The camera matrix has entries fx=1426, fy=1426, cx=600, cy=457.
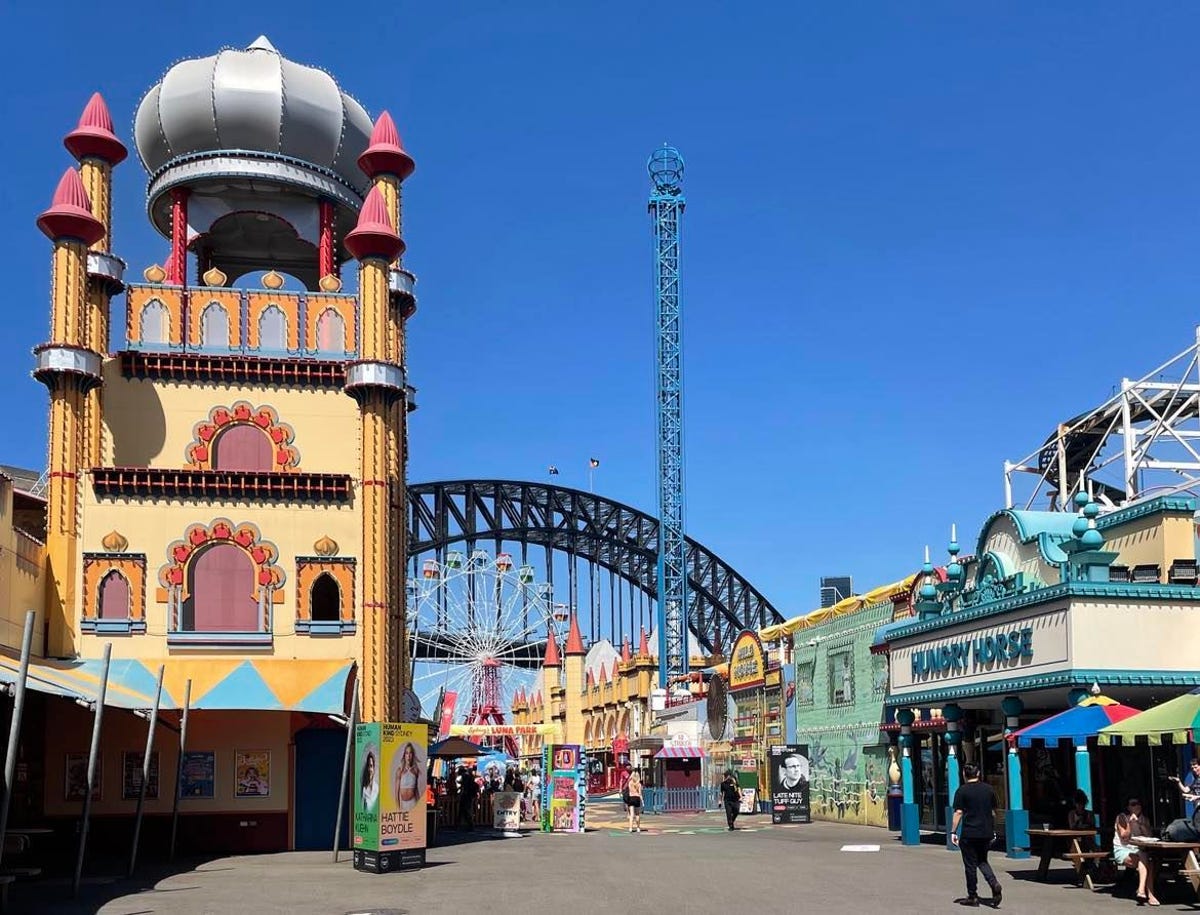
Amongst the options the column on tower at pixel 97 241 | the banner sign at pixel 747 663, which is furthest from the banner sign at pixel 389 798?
the banner sign at pixel 747 663

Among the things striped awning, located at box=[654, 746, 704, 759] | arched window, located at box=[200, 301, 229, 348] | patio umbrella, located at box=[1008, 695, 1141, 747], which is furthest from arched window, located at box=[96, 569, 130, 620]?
striped awning, located at box=[654, 746, 704, 759]

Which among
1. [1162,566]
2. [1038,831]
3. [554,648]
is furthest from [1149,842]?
[554,648]

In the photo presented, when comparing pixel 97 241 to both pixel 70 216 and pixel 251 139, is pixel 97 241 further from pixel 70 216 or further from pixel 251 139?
pixel 251 139

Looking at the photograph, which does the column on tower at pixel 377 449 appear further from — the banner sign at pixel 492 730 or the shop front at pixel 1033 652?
the banner sign at pixel 492 730

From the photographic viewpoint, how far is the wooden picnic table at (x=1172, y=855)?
1702 centimetres

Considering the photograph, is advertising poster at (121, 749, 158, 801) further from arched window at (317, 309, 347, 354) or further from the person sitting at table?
the person sitting at table

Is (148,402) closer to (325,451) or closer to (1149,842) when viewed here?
(325,451)

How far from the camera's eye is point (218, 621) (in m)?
29.1

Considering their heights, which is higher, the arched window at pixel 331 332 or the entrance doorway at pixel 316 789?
the arched window at pixel 331 332

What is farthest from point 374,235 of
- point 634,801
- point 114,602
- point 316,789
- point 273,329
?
point 634,801

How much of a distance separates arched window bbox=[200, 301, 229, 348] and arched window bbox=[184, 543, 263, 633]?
15.4ft

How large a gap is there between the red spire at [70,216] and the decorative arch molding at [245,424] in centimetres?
441

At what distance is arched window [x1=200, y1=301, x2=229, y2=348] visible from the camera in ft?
102

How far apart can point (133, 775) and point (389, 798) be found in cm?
717
